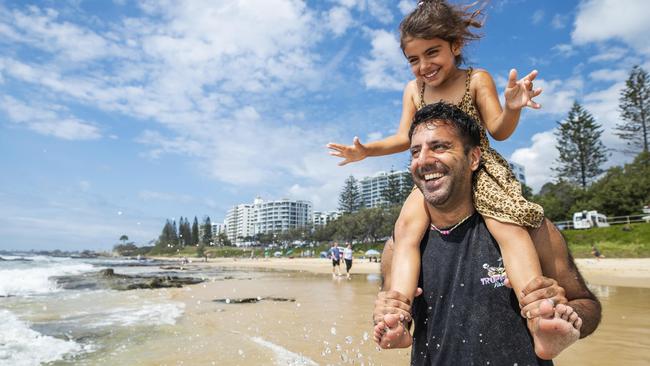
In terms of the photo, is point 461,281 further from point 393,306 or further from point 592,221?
point 592,221

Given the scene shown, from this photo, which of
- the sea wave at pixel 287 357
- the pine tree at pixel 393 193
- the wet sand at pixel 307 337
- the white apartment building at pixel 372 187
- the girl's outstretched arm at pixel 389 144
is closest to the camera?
the girl's outstretched arm at pixel 389 144

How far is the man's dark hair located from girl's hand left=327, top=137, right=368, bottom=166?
27.8 inches

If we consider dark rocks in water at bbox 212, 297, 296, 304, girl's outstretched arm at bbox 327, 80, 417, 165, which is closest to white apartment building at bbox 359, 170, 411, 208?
dark rocks in water at bbox 212, 297, 296, 304

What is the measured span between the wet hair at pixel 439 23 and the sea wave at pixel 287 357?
4697 millimetres

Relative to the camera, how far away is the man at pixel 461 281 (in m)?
1.86

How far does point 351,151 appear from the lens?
2.82 metres

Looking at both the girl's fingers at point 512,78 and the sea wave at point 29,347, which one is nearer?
the girl's fingers at point 512,78

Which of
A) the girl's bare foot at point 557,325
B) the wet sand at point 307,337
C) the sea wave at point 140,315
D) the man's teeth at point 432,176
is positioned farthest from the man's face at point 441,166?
the sea wave at point 140,315

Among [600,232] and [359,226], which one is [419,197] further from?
[359,226]

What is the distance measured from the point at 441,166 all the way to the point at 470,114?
0.55 metres

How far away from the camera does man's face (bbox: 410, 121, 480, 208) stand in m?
1.98

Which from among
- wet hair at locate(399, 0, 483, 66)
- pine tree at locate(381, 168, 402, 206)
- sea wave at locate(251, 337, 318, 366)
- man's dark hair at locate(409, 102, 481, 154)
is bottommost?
sea wave at locate(251, 337, 318, 366)

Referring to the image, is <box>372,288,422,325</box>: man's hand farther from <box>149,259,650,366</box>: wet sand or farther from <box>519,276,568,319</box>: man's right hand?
<box>149,259,650,366</box>: wet sand

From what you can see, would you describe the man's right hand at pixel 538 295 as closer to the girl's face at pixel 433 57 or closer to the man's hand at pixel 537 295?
the man's hand at pixel 537 295
